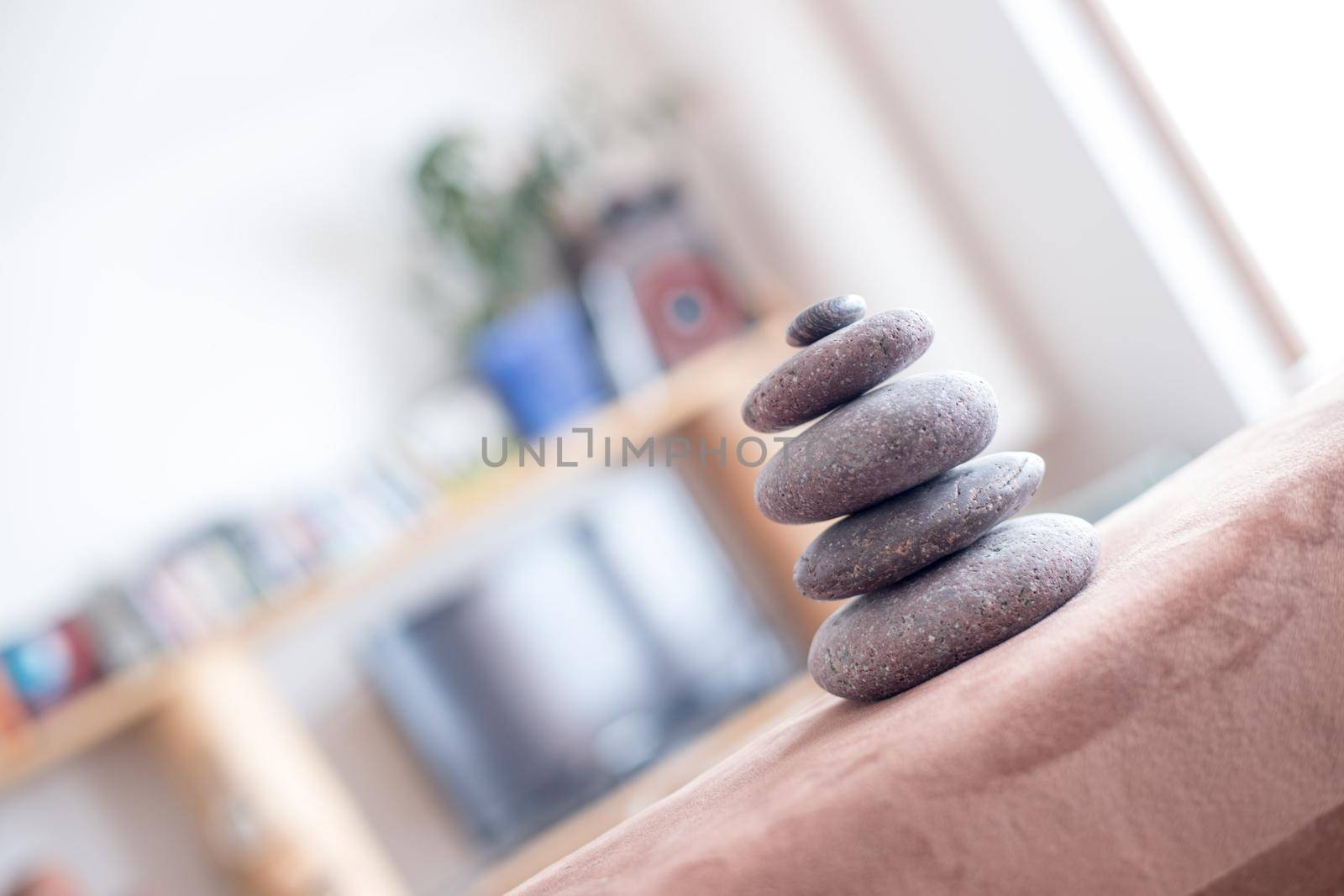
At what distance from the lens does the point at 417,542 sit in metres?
2.84

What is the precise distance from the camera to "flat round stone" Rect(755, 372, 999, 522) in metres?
0.89

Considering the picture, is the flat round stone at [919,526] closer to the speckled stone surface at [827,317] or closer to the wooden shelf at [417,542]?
the speckled stone surface at [827,317]

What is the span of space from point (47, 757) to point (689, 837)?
2.39 meters

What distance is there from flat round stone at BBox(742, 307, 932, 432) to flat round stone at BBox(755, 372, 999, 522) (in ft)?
0.06

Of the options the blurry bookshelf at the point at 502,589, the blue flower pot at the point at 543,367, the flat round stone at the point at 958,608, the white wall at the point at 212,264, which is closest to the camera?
the flat round stone at the point at 958,608

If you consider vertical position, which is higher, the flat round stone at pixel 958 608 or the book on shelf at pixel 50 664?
the book on shelf at pixel 50 664

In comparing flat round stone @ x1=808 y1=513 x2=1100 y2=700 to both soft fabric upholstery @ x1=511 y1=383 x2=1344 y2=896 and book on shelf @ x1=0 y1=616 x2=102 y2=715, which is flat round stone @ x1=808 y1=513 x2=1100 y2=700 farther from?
book on shelf @ x1=0 y1=616 x2=102 y2=715

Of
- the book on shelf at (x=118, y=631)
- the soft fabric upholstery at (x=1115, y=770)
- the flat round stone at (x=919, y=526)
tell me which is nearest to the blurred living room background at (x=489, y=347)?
the book on shelf at (x=118, y=631)

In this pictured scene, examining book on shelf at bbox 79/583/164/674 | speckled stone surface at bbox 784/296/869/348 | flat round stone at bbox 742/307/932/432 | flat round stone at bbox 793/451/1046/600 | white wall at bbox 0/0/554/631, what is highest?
white wall at bbox 0/0/554/631

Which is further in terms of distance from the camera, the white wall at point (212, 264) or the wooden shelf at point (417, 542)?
the white wall at point (212, 264)

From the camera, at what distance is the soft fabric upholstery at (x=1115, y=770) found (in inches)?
25.3

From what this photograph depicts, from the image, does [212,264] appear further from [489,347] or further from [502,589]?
[502,589]

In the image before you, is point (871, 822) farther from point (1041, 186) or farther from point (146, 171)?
point (146, 171)

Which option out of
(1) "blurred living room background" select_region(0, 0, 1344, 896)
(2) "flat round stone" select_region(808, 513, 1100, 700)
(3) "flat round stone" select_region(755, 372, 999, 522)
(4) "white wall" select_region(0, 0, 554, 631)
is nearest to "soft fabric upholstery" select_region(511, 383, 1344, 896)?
(2) "flat round stone" select_region(808, 513, 1100, 700)
